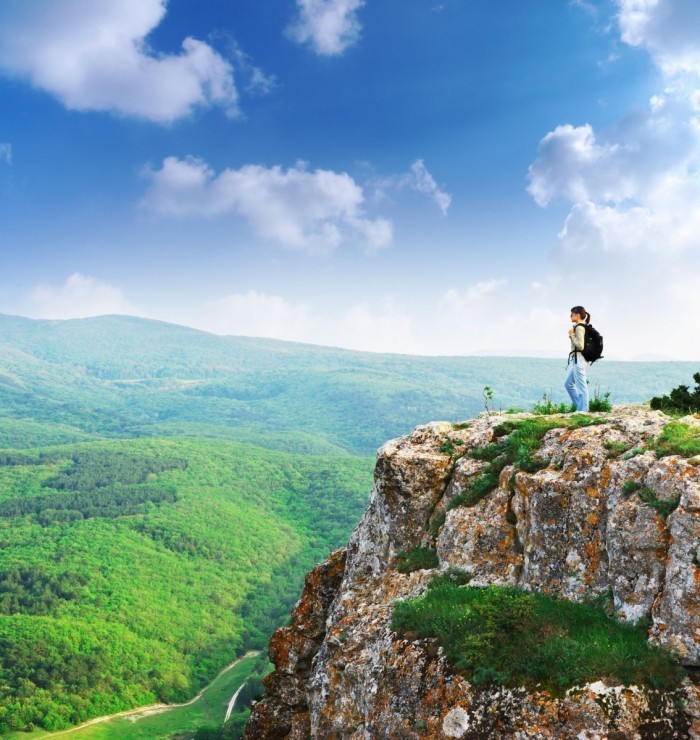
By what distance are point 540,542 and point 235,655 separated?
522 ft

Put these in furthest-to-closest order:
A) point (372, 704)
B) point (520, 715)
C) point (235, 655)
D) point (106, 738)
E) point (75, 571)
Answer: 1. point (75, 571)
2. point (235, 655)
3. point (106, 738)
4. point (372, 704)
5. point (520, 715)

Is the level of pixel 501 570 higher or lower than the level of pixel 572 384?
lower

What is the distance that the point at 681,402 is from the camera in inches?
567

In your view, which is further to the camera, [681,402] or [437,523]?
[681,402]

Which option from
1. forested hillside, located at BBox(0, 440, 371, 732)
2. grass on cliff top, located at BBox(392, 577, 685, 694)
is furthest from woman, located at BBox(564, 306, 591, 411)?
forested hillside, located at BBox(0, 440, 371, 732)

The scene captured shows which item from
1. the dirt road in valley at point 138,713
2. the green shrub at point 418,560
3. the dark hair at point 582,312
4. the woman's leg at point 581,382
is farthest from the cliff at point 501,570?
the dirt road in valley at point 138,713

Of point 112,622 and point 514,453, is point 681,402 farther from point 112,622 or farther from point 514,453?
point 112,622

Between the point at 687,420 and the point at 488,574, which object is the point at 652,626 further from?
the point at 687,420

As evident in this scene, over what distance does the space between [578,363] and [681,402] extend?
2682 mm

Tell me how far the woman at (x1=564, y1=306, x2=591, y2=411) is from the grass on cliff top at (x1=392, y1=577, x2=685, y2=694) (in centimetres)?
671

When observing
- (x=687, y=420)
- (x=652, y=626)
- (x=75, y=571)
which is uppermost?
(x=687, y=420)

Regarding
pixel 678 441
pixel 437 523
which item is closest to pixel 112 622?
pixel 437 523

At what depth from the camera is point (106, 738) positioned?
356 ft

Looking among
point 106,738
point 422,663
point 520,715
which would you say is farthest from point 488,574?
point 106,738
